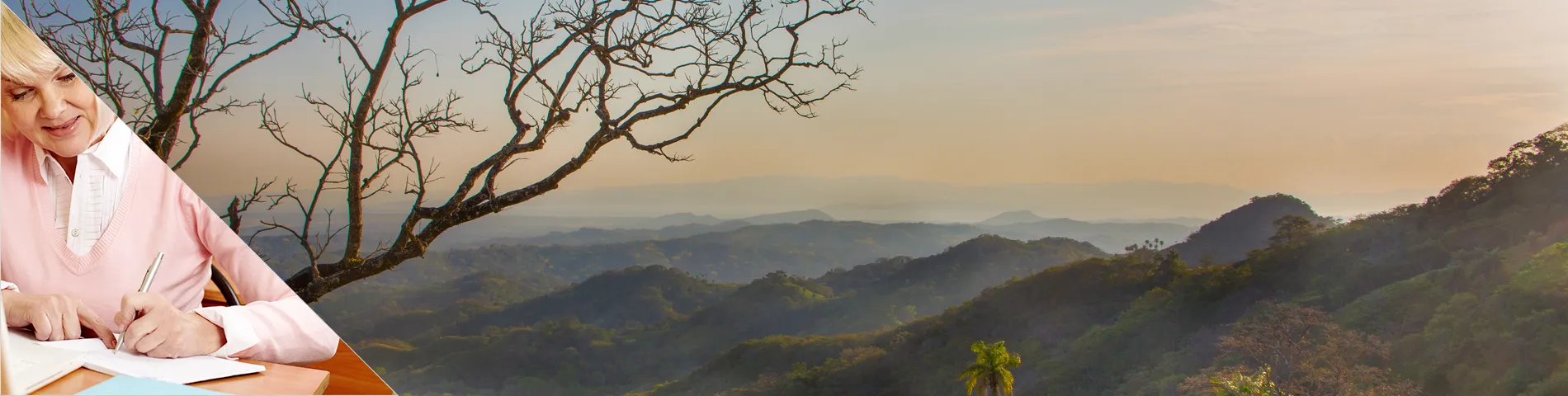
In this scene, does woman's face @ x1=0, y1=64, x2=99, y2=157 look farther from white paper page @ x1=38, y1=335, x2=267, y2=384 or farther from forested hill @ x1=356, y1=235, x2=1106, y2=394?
forested hill @ x1=356, y1=235, x2=1106, y2=394

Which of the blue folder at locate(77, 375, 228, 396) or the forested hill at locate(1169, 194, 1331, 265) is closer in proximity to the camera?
the blue folder at locate(77, 375, 228, 396)

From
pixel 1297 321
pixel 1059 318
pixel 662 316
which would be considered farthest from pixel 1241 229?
pixel 662 316

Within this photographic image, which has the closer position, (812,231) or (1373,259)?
(1373,259)

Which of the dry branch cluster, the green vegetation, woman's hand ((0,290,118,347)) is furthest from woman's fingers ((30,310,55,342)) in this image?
the green vegetation

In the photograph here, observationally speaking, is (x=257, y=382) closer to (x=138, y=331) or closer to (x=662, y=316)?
(x=138, y=331)

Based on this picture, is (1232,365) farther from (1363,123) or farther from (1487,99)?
(1487,99)

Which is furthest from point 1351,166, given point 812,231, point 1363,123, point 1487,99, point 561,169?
point 561,169

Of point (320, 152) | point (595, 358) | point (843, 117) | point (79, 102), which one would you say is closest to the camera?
point (79, 102)

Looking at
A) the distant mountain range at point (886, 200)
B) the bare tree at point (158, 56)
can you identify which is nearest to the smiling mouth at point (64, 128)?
the bare tree at point (158, 56)
